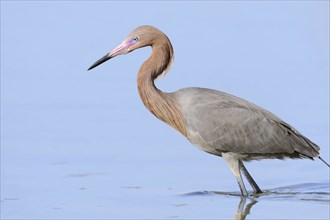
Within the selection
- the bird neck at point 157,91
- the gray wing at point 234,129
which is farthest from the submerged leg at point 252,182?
the bird neck at point 157,91

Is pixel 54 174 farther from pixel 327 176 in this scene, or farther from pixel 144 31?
pixel 327 176

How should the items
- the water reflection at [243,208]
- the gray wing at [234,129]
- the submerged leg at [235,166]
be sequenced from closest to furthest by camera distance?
the water reflection at [243,208] < the submerged leg at [235,166] < the gray wing at [234,129]

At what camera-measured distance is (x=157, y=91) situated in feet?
36.7

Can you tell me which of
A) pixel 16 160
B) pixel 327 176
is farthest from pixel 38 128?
pixel 327 176

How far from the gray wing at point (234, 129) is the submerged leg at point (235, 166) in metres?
0.05

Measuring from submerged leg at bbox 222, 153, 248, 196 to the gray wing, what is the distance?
55 mm

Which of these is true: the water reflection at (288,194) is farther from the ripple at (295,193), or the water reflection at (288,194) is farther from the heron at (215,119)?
the heron at (215,119)

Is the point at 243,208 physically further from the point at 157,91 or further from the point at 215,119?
the point at 157,91

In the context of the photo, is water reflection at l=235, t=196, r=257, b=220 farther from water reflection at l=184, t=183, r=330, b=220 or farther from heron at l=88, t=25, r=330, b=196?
heron at l=88, t=25, r=330, b=196

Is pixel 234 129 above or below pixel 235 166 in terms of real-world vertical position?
above

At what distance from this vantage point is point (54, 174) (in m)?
11.2

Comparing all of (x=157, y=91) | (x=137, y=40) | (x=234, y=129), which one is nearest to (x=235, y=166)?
(x=234, y=129)

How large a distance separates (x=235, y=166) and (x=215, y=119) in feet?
1.50

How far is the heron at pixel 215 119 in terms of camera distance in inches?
432
